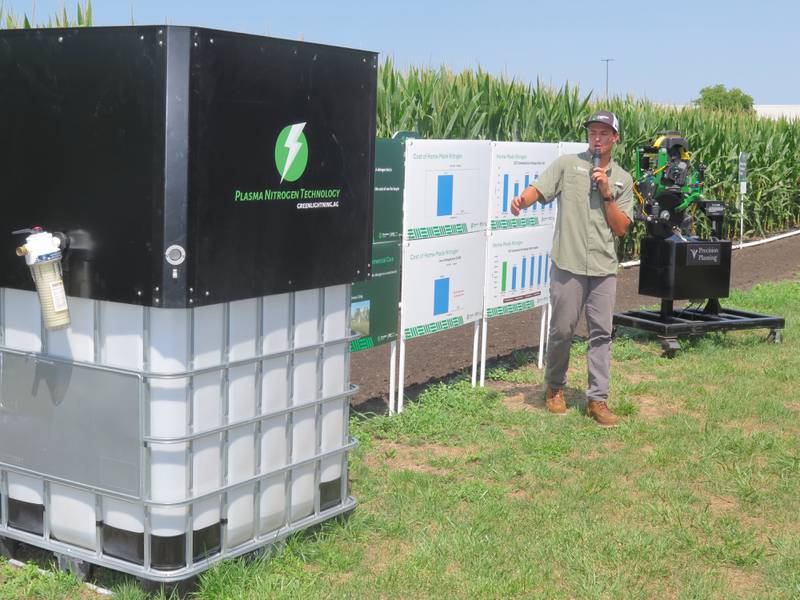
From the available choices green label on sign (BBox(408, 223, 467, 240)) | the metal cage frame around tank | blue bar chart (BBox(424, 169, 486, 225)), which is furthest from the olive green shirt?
the metal cage frame around tank

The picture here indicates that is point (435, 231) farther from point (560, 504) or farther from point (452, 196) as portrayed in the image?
point (560, 504)

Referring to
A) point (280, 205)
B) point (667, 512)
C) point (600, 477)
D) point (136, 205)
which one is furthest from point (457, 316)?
point (136, 205)

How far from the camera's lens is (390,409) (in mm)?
7508

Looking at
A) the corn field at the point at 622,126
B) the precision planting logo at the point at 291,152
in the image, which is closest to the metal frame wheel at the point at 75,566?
the precision planting logo at the point at 291,152

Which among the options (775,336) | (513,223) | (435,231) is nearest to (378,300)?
(435,231)

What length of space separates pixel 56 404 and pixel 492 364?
577 cm

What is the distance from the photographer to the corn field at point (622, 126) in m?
14.1

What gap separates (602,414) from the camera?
A: 7.50 metres

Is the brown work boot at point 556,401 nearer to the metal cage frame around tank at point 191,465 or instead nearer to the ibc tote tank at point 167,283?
the metal cage frame around tank at point 191,465

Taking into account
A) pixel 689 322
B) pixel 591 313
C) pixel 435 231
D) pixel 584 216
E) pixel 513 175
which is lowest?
pixel 689 322

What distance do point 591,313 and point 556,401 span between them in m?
0.77

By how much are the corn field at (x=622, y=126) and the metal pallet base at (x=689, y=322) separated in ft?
15.4

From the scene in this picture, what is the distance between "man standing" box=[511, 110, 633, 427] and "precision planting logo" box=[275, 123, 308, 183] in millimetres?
3059

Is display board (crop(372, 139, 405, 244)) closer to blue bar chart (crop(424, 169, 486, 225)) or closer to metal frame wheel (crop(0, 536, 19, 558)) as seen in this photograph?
blue bar chart (crop(424, 169, 486, 225))
